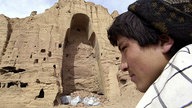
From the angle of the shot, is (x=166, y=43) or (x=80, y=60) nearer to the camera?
(x=166, y=43)

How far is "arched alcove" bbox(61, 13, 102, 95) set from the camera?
19547 mm

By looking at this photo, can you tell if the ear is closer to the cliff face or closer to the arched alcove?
the cliff face

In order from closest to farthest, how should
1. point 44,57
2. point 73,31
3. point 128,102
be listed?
point 128,102, point 44,57, point 73,31

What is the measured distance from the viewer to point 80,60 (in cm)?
2062

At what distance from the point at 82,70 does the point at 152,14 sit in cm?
1894

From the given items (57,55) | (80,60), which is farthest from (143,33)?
(80,60)

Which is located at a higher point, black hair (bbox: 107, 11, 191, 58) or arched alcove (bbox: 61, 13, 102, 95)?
arched alcove (bbox: 61, 13, 102, 95)

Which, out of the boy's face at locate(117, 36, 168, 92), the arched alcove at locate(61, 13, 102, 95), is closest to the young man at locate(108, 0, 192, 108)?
the boy's face at locate(117, 36, 168, 92)

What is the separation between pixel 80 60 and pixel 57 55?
87.9 inches

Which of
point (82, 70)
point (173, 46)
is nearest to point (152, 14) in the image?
point (173, 46)

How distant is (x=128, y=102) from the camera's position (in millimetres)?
14852

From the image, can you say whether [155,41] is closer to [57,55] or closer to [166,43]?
[166,43]

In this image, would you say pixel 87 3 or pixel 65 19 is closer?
pixel 65 19

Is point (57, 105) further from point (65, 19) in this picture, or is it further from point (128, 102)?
point (65, 19)
